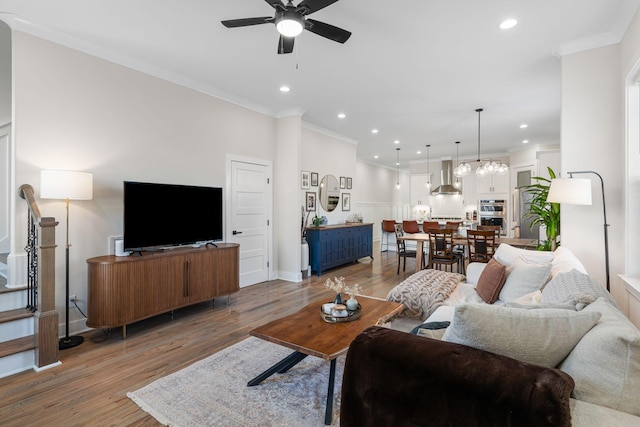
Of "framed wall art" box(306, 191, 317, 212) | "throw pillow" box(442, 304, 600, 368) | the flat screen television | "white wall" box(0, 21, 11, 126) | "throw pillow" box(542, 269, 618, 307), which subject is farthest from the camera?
"framed wall art" box(306, 191, 317, 212)

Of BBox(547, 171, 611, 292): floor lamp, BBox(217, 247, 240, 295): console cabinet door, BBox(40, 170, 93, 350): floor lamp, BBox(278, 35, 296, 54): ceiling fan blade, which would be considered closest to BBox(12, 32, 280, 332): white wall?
BBox(40, 170, 93, 350): floor lamp

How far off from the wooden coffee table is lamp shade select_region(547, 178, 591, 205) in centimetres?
174

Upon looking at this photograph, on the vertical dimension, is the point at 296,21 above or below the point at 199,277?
above

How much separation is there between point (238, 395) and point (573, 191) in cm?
316

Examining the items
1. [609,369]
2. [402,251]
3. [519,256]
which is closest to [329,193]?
[402,251]

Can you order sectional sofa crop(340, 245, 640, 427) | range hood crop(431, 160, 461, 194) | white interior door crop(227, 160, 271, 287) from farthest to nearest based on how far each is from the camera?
range hood crop(431, 160, 461, 194) → white interior door crop(227, 160, 271, 287) → sectional sofa crop(340, 245, 640, 427)

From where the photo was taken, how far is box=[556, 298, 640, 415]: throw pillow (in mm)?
1002

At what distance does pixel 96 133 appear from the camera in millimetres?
3334

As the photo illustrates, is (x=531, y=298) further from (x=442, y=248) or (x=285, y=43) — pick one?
(x=442, y=248)

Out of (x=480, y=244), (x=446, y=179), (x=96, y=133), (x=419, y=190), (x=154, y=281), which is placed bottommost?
(x=154, y=281)

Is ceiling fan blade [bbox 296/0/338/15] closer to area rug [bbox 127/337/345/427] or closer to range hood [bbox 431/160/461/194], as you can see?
area rug [bbox 127/337/345/427]

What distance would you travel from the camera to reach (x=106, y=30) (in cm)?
299

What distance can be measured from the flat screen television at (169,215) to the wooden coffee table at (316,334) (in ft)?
6.50

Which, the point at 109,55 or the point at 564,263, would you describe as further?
the point at 109,55
